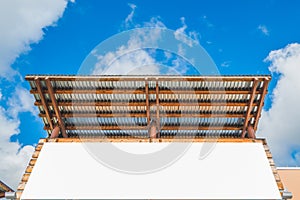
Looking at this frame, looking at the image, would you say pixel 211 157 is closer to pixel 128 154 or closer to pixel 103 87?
pixel 128 154

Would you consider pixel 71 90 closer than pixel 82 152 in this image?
No

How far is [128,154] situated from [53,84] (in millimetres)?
4493

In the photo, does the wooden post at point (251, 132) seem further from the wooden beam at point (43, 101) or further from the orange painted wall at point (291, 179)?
the wooden beam at point (43, 101)

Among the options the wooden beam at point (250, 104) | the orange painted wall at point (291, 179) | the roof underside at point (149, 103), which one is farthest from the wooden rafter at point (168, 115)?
the orange painted wall at point (291, 179)

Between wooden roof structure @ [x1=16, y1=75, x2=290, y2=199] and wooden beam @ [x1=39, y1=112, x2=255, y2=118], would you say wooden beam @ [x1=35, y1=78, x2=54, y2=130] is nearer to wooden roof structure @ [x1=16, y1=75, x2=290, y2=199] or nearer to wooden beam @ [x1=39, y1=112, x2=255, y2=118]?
wooden roof structure @ [x1=16, y1=75, x2=290, y2=199]

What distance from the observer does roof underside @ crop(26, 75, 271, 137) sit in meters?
10.0

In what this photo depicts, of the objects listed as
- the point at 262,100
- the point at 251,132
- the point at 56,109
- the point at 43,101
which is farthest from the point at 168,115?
the point at 43,101

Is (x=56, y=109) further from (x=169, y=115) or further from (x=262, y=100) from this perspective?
(x=262, y=100)

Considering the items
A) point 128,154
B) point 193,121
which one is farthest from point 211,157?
point 193,121

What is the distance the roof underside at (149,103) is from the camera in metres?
10.0

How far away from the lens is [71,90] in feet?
34.1

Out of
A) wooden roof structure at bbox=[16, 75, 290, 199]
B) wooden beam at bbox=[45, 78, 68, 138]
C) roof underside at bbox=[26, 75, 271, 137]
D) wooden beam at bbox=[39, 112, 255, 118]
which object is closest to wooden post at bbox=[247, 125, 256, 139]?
wooden roof structure at bbox=[16, 75, 290, 199]

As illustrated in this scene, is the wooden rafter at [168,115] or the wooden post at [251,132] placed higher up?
the wooden rafter at [168,115]

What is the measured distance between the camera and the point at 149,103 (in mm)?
10750
